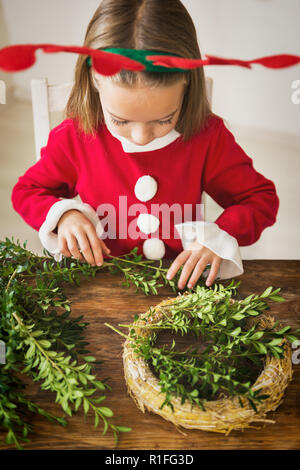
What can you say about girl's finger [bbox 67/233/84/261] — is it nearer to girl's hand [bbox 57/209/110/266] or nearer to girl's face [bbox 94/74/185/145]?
girl's hand [bbox 57/209/110/266]

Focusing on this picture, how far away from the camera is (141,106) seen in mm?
630

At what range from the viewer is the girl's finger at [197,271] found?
0.70m

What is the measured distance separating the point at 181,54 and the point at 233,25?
0.53 m

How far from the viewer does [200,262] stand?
729 millimetres

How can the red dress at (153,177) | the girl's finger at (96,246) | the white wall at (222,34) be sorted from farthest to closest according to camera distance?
the white wall at (222,34), the red dress at (153,177), the girl's finger at (96,246)

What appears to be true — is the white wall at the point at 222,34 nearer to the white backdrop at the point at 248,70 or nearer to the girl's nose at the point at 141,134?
the white backdrop at the point at 248,70

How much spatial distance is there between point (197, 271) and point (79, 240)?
0.73ft

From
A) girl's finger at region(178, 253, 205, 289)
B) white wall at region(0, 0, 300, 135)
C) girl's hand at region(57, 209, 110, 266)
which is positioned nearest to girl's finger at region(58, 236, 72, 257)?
girl's hand at region(57, 209, 110, 266)

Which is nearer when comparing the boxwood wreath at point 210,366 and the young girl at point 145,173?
the boxwood wreath at point 210,366

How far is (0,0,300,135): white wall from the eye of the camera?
97 cm

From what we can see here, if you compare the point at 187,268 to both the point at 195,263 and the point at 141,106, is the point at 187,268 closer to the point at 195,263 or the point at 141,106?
the point at 195,263

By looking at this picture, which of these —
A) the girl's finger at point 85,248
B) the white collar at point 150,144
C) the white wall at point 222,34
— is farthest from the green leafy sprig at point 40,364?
the white wall at point 222,34

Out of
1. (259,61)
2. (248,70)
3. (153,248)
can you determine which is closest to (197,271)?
(153,248)
